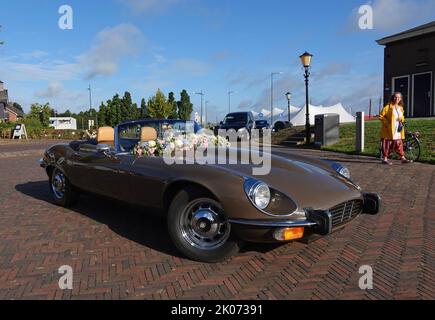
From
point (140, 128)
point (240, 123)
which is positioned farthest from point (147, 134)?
point (240, 123)

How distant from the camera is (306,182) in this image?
3611mm

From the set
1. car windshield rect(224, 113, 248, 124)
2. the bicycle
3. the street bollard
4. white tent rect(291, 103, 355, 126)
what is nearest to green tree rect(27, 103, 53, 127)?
white tent rect(291, 103, 355, 126)

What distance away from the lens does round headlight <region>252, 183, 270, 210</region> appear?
3.19 meters

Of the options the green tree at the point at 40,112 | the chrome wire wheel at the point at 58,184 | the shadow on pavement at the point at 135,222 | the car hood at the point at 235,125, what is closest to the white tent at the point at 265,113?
the car hood at the point at 235,125

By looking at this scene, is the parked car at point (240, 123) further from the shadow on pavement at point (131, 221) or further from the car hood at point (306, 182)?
the car hood at point (306, 182)

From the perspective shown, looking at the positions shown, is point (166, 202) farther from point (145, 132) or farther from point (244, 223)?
point (145, 132)

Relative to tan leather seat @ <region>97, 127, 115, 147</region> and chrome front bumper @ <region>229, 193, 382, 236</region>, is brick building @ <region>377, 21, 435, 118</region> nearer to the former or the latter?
tan leather seat @ <region>97, 127, 115, 147</region>

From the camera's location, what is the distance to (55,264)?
3.58 m

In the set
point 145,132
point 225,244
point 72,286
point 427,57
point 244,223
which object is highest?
point 427,57

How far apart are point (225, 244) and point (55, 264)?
1526 mm

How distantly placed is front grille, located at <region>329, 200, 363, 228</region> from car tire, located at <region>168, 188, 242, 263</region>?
833 millimetres

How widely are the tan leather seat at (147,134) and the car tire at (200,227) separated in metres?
1.34

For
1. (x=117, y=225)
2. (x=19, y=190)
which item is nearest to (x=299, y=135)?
(x=19, y=190)

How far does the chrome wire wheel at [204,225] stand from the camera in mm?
3465
